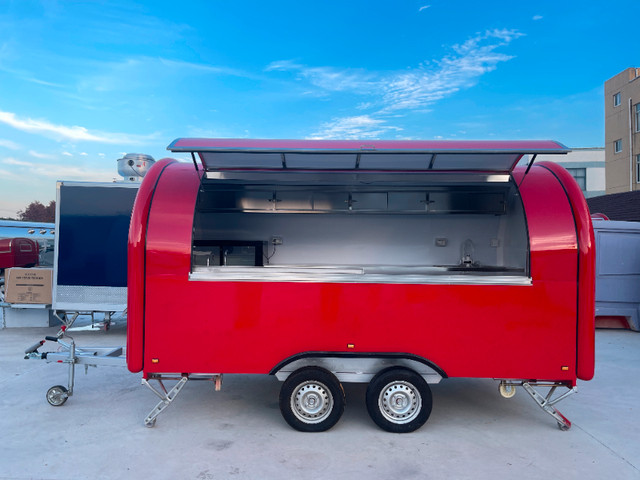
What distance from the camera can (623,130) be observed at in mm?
33812

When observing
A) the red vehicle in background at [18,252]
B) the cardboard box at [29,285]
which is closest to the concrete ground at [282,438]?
the cardboard box at [29,285]

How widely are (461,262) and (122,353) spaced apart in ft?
14.4

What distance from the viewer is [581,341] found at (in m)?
4.17

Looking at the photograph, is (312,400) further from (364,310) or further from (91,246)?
(91,246)

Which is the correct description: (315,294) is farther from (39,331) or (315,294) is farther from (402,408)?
(39,331)

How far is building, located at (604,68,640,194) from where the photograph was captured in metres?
32.8

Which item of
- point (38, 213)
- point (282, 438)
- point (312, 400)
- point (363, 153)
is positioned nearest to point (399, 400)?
point (312, 400)

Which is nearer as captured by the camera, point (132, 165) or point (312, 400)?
point (312, 400)

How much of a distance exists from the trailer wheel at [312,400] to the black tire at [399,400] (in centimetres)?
33

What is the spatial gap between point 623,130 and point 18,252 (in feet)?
125

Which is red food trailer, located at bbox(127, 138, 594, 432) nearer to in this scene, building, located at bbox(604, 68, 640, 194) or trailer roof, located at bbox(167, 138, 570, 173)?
trailer roof, located at bbox(167, 138, 570, 173)

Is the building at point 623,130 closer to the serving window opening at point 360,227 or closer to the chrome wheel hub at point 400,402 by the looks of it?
the serving window opening at point 360,227

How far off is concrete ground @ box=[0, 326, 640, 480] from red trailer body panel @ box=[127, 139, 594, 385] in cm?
63

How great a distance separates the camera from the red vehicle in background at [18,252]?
→ 17.6 metres
